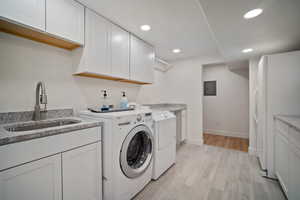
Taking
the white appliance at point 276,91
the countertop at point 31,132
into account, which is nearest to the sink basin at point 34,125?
the countertop at point 31,132

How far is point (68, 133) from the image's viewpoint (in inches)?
42.6

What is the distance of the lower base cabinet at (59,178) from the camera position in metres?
0.82

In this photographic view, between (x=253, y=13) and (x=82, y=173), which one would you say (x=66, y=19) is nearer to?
(x=82, y=173)

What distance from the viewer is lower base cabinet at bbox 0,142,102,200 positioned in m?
0.82

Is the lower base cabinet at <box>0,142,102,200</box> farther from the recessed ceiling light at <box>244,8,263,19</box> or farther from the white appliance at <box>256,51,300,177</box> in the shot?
the white appliance at <box>256,51,300,177</box>

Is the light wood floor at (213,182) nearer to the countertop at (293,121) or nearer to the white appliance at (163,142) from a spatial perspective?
the white appliance at (163,142)

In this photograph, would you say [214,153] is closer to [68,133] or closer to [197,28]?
[197,28]

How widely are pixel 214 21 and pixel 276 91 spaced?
143 centimetres

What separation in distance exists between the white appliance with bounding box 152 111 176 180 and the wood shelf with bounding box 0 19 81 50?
1445mm

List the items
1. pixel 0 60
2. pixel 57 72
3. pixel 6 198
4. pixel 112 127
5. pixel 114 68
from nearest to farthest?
pixel 6 198 → pixel 0 60 → pixel 112 127 → pixel 57 72 → pixel 114 68

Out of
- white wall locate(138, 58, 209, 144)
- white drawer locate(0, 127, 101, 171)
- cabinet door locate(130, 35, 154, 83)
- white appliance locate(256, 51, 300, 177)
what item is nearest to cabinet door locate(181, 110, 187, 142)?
white wall locate(138, 58, 209, 144)

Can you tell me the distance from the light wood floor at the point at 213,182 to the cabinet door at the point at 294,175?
14.7 inches

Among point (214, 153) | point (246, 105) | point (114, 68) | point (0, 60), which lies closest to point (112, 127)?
point (114, 68)

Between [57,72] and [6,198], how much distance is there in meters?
1.23
